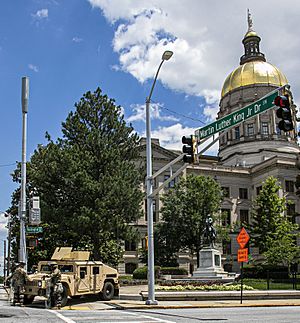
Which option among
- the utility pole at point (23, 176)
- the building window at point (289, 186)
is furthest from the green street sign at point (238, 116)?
the building window at point (289, 186)

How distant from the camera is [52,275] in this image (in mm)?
19359

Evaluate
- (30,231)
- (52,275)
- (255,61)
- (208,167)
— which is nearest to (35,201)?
(30,231)

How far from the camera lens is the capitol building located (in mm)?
70625

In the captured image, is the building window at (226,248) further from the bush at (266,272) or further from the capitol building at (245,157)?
the bush at (266,272)

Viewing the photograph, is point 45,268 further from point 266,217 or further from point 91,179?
point 266,217

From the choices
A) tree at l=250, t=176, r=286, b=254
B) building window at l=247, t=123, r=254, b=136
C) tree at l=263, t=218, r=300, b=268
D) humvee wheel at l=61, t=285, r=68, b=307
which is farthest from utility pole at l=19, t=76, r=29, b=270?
building window at l=247, t=123, r=254, b=136

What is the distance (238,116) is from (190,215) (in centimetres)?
3929

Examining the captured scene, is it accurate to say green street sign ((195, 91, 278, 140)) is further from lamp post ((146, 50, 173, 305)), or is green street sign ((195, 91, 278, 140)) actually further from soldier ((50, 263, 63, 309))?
soldier ((50, 263, 63, 309))

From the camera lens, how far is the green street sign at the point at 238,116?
16.9 metres

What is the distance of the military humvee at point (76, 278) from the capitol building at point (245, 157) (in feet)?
141

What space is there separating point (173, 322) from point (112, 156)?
73.9ft

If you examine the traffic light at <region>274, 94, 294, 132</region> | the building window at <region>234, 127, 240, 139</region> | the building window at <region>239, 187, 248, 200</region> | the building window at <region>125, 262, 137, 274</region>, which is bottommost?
the building window at <region>125, 262, 137, 274</region>

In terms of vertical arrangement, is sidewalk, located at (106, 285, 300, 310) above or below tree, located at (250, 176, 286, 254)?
below

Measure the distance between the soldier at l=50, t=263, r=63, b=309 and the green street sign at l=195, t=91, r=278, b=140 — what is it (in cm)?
752
